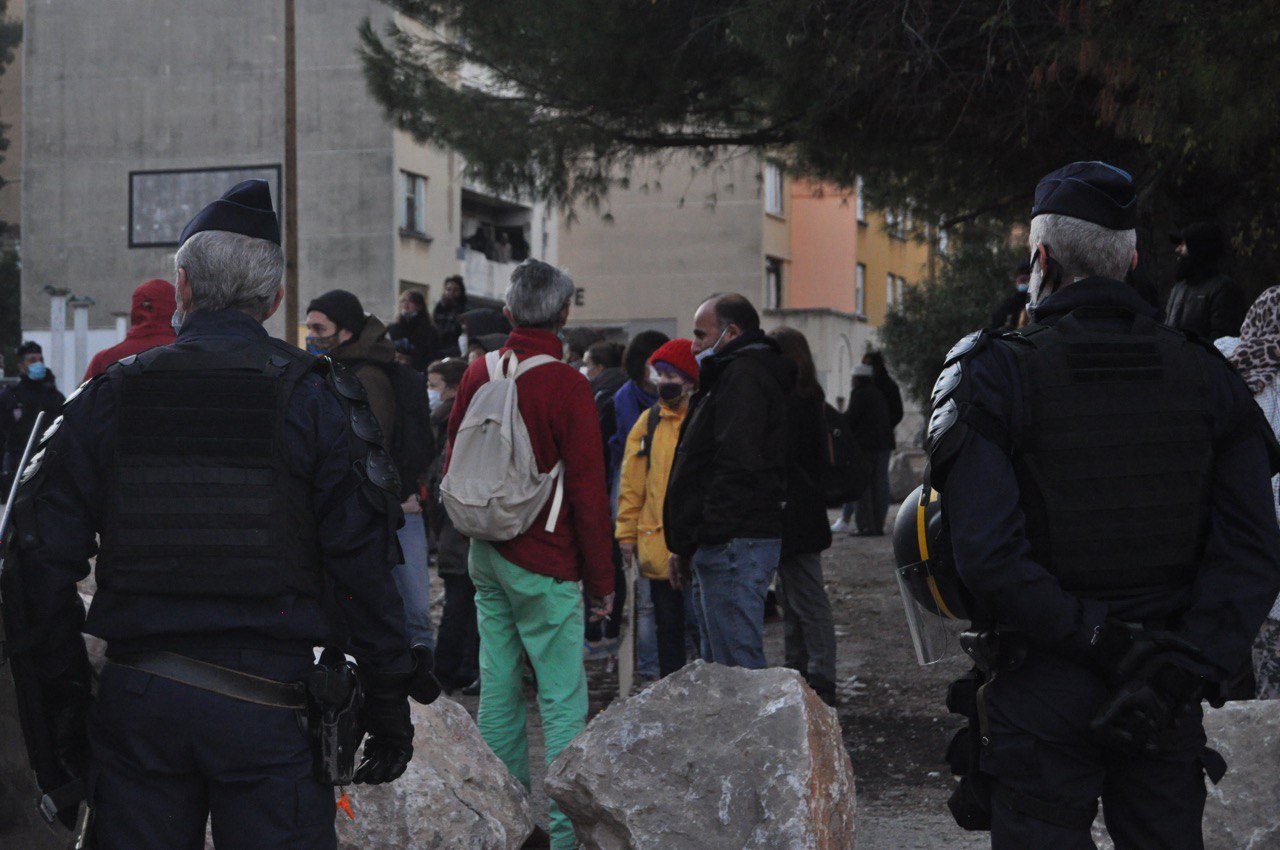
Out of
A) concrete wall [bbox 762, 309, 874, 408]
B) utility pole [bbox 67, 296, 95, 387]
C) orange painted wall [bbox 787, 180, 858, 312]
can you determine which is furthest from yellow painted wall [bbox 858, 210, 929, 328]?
utility pole [bbox 67, 296, 95, 387]

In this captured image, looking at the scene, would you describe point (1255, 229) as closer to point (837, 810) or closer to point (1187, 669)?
point (837, 810)

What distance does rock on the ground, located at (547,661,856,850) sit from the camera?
183 inches

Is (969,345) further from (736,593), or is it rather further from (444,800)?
(736,593)

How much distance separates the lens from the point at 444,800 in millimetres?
4930

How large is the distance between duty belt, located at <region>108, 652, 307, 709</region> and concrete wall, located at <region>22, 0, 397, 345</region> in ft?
101

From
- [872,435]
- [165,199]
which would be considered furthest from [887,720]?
[165,199]

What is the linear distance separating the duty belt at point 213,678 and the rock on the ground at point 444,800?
161cm

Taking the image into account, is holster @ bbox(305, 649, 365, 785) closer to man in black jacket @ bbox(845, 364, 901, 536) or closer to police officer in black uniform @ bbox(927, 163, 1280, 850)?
police officer in black uniform @ bbox(927, 163, 1280, 850)

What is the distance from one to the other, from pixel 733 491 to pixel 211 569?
3300 mm

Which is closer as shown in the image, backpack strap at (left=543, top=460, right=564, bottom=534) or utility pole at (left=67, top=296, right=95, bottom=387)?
backpack strap at (left=543, top=460, right=564, bottom=534)

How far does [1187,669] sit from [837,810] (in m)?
1.99

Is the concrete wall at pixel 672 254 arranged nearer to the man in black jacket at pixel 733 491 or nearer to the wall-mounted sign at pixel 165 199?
the wall-mounted sign at pixel 165 199

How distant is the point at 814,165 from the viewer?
10898mm

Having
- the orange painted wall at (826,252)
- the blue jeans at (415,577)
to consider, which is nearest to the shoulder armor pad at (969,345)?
the blue jeans at (415,577)
